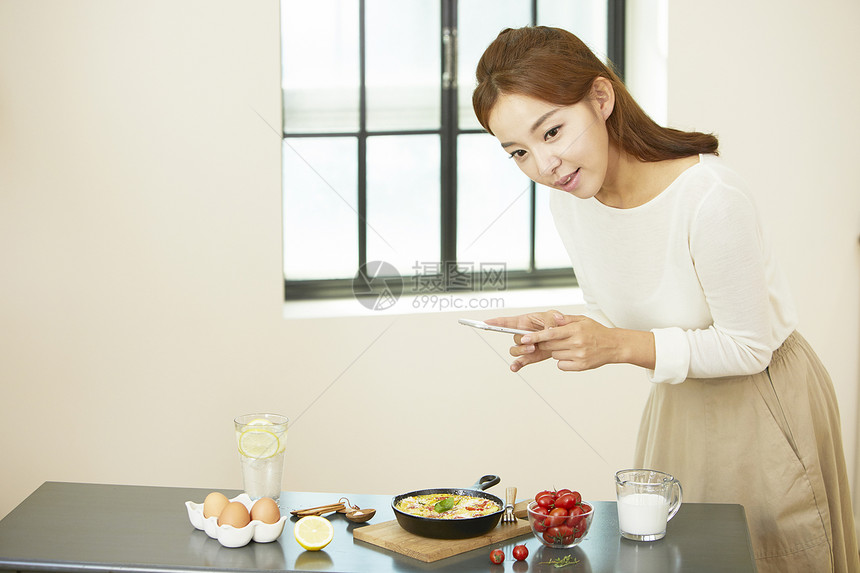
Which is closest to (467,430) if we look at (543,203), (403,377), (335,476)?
(403,377)

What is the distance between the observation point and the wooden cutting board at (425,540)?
1.33m

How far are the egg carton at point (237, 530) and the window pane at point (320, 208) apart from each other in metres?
1.76

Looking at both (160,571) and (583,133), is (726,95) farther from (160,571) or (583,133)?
(160,571)

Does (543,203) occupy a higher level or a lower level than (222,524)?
higher

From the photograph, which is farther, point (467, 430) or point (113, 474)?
point (467, 430)

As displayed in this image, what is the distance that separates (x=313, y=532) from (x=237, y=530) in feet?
0.40

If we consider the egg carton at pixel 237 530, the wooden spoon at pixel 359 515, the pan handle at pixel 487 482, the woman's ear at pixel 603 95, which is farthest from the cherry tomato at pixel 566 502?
the woman's ear at pixel 603 95

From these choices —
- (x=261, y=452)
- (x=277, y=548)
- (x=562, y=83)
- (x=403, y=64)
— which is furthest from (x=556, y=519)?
(x=403, y=64)

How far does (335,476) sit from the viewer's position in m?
2.89

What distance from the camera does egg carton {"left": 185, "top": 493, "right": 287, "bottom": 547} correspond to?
1363mm

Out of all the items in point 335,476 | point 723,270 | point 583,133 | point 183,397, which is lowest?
point 335,476

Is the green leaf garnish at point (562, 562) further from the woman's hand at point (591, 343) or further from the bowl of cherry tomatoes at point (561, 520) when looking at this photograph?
the woman's hand at point (591, 343)

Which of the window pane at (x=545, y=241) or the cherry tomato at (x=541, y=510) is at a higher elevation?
the window pane at (x=545, y=241)

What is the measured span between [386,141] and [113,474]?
4.93 ft
